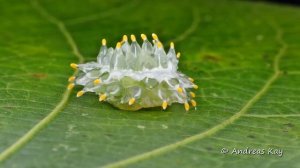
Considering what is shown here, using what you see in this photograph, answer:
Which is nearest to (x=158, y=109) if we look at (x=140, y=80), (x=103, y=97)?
(x=140, y=80)

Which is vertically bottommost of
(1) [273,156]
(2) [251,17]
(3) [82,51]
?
(1) [273,156]

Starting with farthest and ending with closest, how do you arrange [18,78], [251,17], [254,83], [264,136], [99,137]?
[251,17] → [254,83] → [18,78] → [264,136] → [99,137]

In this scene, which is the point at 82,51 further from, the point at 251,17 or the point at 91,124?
the point at 251,17

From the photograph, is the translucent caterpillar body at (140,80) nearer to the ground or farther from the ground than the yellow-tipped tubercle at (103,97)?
farther from the ground

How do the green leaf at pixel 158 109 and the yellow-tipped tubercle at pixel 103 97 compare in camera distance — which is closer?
Result: the green leaf at pixel 158 109

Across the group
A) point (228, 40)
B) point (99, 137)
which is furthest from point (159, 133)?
point (228, 40)
